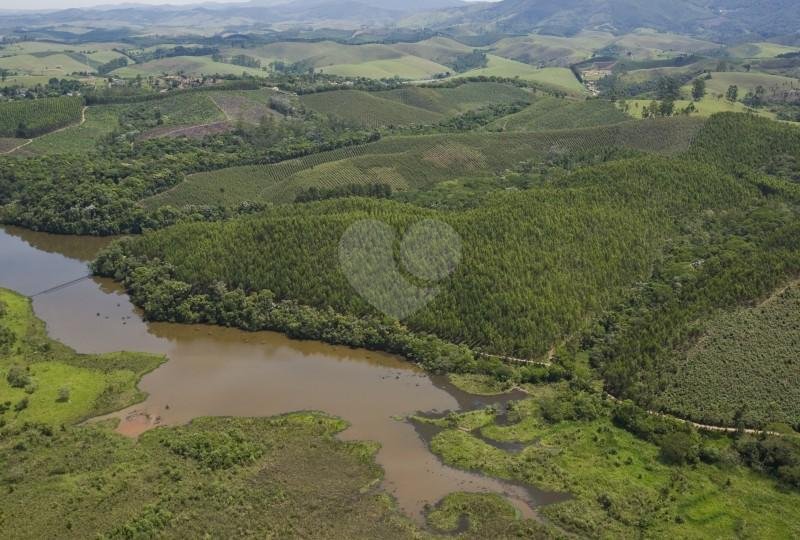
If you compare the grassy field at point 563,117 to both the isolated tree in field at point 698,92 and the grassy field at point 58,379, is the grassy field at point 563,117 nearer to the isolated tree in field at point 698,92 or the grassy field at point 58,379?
the isolated tree in field at point 698,92

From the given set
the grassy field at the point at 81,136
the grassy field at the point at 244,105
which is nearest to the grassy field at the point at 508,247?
the grassy field at the point at 81,136

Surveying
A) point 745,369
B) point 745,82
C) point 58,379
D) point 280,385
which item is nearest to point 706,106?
point 745,82

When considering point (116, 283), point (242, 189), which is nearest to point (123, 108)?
point (242, 189)

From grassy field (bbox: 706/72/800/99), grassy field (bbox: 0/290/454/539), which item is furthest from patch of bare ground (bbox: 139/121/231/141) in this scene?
grassy field (bbox: 706/72/800/99)

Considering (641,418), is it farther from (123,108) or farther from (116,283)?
(123,108)

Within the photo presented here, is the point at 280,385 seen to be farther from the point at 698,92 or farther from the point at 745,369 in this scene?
the point at 698,92

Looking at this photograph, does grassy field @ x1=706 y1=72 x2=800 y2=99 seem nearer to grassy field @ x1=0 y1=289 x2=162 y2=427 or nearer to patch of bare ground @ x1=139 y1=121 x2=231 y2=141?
patch of bare ground @ x1=139 y1=121 x2=231 y2=141

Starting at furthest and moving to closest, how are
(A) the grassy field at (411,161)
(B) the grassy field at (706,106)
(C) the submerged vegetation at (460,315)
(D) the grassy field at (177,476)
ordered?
(B) the grassy field at (706,106) → (A) the grassy field at (411,161) → (C) the submerged vegetation at (460,315) → (D) the grassy field at (177,476)
